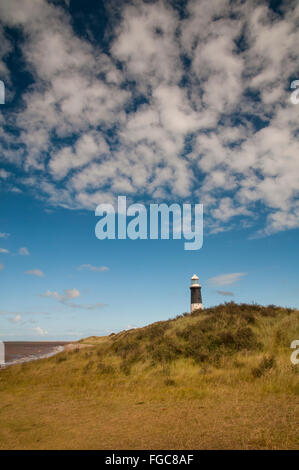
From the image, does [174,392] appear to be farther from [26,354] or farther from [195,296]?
[26,354]

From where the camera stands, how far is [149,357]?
15906mm

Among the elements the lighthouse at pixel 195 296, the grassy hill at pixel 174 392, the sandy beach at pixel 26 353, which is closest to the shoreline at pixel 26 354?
the sandy beach at pixel 26 353

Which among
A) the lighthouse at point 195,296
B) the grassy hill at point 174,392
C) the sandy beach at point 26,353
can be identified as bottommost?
the sandy beach at point 26,353

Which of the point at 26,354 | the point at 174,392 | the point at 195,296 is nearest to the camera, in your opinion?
the point at 174,392

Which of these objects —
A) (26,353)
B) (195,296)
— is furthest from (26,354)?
(195,296)

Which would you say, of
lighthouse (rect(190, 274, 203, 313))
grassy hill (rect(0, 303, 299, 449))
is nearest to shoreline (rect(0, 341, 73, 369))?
grassy hill (rect(0, 303, 299, 449))

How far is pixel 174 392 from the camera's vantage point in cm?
1059

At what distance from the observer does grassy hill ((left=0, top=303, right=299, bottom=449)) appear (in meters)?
6.45

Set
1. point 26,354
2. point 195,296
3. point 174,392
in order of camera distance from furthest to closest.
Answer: point 26,354, point 195,296, point 174,392

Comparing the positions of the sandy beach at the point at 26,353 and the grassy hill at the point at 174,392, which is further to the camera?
the sandy beach at the point at 26,353

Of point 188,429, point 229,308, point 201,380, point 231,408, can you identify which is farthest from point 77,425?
point 229,308

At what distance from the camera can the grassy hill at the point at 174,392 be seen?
645cm

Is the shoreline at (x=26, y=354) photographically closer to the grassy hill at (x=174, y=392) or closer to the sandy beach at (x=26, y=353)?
the sandy beach at (x=26, y=353)
